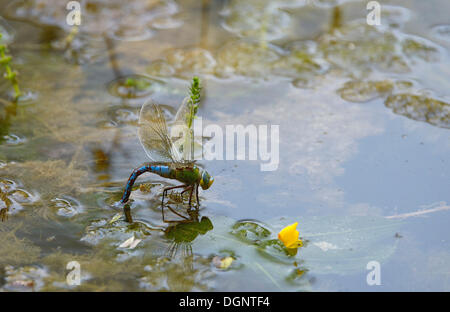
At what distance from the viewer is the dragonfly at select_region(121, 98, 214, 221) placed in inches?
104

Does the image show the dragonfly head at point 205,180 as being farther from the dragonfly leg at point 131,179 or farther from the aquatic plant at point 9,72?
the aquatic plant at point 9,72

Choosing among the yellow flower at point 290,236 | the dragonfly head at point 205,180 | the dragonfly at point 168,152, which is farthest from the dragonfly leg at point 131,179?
the yellow flower at point 290,236

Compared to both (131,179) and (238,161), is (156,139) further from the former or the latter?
(238,161)

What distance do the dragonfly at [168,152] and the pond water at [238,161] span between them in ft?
0.41

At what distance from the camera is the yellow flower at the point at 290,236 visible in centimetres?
236

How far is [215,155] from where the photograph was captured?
300 centimetres

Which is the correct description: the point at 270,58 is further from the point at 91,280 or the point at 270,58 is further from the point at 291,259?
the point at 91,280

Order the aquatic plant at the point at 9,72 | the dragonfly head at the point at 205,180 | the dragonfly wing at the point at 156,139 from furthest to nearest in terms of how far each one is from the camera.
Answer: the aquatic plant at the point at 9,72
the dragonfly wing at the point at 156,139
the dragonfly head at the point at 205,180

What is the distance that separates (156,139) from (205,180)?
1.23 feet

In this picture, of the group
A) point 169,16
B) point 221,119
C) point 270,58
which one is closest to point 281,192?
point 221,119

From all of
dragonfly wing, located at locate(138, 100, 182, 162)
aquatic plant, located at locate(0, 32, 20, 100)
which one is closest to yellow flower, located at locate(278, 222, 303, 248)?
dragonfly wing, located at locate(138, 100, 182, 162)

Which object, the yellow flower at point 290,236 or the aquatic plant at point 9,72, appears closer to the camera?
the yellow flower at point 290,236

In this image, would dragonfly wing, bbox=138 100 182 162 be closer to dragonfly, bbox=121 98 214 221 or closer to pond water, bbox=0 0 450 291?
dragonfly, bbox=121 98 214 221

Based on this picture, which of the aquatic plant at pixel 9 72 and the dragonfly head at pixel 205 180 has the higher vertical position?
the aquatic plant at pixel 9 72
